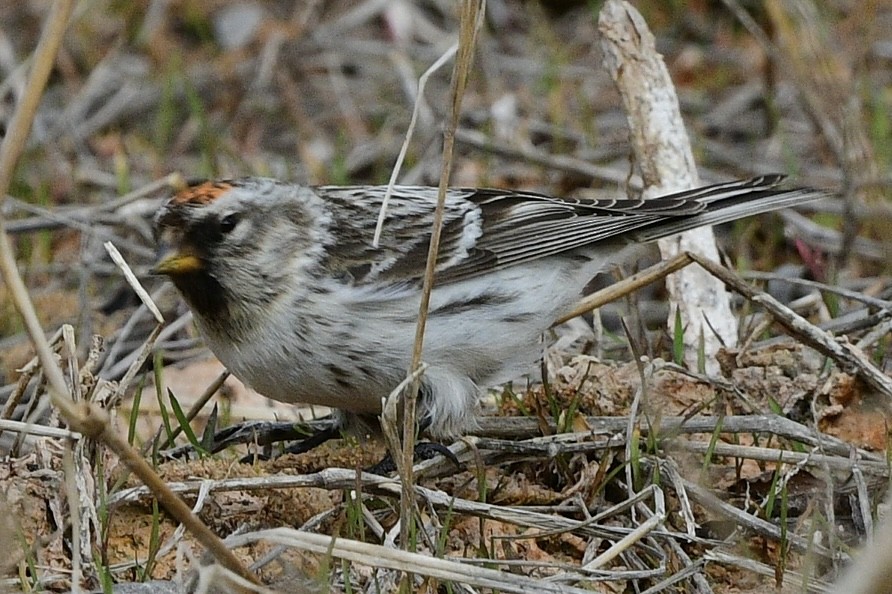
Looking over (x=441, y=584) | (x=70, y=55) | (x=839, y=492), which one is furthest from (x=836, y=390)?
(x=70, y=55)

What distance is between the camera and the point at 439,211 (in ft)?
10.0

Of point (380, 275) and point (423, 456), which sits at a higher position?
point (380, 275)

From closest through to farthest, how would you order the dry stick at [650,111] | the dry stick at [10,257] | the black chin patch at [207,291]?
the dry stick at [10,257]
the black chin patch at [207,291]
the dry stick at [650,111]

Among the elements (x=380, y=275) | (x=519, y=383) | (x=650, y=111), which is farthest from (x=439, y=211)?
(x=650, y=111)

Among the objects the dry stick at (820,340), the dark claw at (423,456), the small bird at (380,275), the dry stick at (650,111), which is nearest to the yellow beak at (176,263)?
the small bird at (380,275)

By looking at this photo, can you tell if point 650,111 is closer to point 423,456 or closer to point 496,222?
point 496,222

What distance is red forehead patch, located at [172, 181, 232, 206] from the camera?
12.3 feet

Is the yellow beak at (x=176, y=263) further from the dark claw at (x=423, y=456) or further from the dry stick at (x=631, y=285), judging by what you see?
the dry stick at (x=631, y=285)

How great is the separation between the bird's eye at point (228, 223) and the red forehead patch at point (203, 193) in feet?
0.20

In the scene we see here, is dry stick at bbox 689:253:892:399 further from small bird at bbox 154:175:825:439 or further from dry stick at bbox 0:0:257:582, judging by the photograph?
dry stick at bbox 0:0:257:582

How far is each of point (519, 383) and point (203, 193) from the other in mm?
1413

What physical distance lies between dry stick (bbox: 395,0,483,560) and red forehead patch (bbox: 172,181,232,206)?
0.91 metres

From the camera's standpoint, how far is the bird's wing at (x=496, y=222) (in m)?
3.99

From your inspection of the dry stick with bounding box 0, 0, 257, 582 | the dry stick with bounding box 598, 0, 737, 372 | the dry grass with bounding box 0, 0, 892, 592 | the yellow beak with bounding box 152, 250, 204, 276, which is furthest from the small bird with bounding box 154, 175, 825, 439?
the dry stick with bounding box 0, 0, 257, 582
